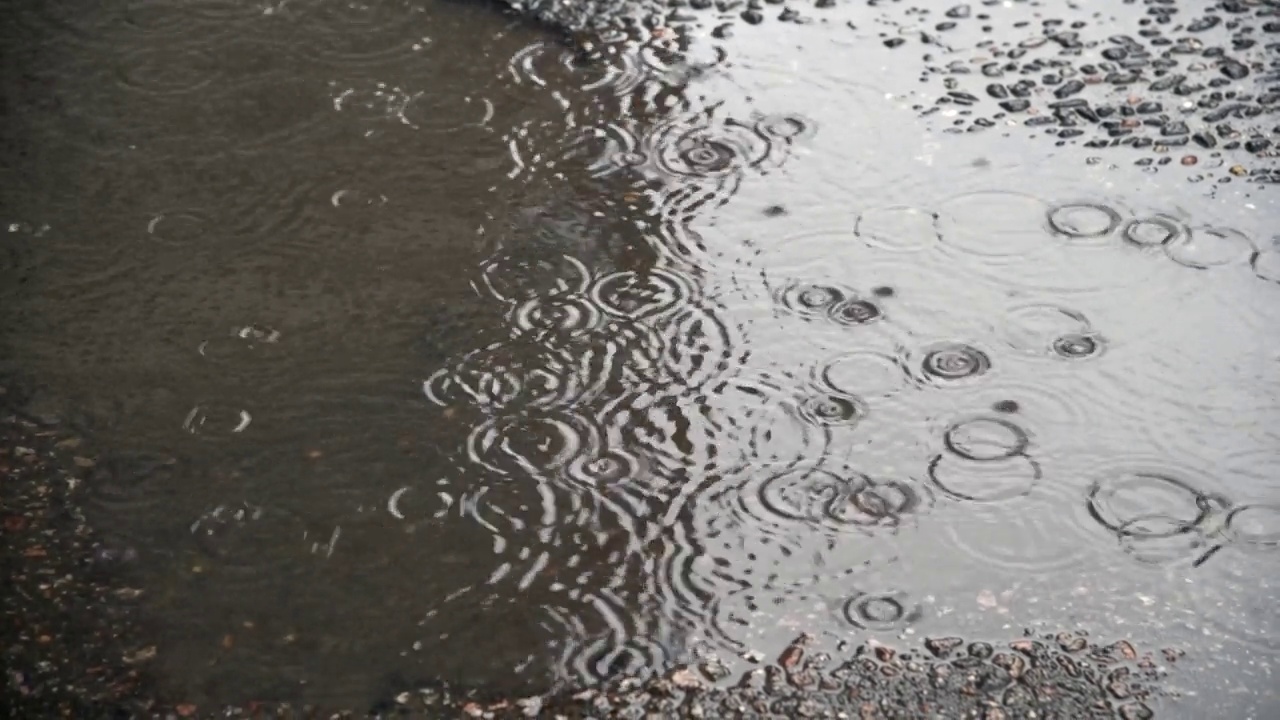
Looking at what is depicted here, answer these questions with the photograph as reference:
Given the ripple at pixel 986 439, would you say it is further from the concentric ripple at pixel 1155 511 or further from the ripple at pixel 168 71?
the ripple at pixel 168 71

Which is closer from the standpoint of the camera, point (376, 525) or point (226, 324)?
point (376, 525)

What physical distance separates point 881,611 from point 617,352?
0.99 meters

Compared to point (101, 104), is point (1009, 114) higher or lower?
higher

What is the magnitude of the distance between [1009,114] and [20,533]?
286 cm

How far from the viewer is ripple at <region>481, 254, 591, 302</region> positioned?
3484 millimetres

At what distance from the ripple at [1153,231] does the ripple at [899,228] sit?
1.66ft

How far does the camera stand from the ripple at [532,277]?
348cm

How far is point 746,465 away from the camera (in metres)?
3.00

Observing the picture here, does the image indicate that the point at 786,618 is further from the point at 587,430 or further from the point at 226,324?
the point at 226,324

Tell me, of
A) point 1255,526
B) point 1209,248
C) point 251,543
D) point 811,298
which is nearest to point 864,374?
point 811,298

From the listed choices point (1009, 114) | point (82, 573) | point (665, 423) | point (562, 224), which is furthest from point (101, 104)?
point (1009, 114)

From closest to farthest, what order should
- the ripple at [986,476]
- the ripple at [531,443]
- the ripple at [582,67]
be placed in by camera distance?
the ripple at [986,476]
the ripple at [531,443]
the ripple at [582,67]

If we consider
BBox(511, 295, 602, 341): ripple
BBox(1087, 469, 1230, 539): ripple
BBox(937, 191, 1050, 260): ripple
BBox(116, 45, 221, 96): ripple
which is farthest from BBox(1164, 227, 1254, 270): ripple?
BBox(116, 45, 221, 96): ripple

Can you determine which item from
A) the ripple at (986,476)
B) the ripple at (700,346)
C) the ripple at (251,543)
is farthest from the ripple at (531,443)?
the ripple at (986,476)
